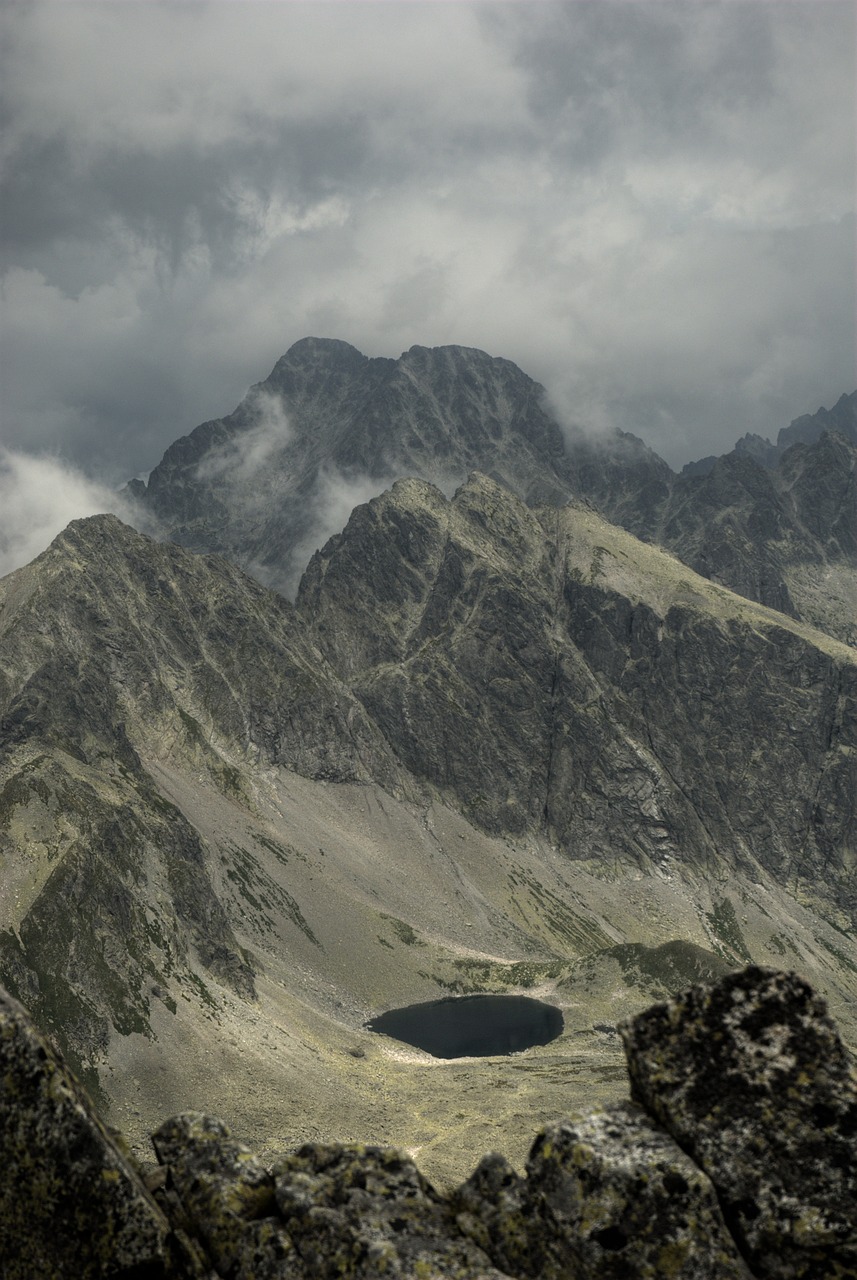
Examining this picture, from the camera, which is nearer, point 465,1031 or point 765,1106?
point 765,1106

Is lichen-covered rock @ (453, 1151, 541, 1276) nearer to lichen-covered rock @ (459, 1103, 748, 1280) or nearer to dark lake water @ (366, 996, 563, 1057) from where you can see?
lichen-covered rock @ (459, 1103, 748, 1280)

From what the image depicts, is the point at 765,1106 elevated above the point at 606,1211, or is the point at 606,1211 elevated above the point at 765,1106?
the point at 765,1106

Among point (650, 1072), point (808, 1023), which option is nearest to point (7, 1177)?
point (650, 1072)

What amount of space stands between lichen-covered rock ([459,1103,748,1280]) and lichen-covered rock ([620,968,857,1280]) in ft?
1.37

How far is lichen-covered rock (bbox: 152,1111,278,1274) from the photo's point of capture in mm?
13773

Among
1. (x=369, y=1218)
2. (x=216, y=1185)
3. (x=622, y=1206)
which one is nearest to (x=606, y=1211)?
(x=622, y=1206)

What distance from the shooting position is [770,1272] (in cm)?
1204

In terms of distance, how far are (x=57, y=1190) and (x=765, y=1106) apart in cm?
1064

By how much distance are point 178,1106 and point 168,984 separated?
103ft

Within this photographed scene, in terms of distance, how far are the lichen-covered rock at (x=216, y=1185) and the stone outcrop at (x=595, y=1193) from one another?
0.05 meters

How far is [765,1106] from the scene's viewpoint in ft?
42.4

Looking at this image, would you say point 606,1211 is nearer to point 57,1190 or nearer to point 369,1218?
point 369,1218

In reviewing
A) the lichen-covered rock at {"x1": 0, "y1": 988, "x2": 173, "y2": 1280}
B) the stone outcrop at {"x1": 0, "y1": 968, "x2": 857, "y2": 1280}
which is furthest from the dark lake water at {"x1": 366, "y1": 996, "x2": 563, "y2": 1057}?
the lichen-covered rock at {"x1": 0, "y1": 988, "x2": 173, "y2": 1280}

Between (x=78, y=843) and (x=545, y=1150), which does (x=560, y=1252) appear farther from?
(x=78, y=843)
